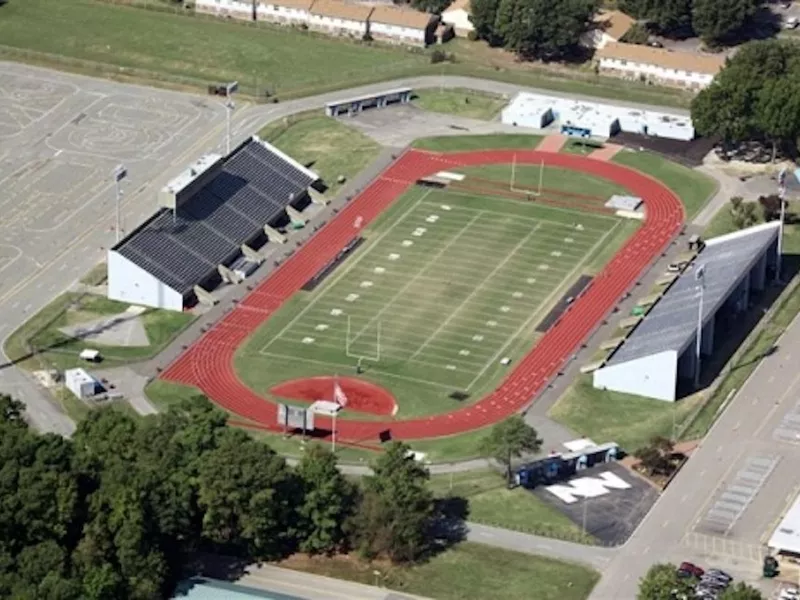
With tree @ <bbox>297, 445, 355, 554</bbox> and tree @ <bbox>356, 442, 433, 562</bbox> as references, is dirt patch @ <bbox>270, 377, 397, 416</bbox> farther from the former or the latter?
tree @ <bbox>297, 445, 355, 554</bbox>

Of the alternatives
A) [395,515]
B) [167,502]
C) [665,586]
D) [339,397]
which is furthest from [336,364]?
[665,586]

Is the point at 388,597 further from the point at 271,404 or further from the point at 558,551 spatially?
the point at 271,404

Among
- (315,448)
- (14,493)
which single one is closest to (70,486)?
(14,493)

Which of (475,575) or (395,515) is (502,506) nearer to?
(475,575)

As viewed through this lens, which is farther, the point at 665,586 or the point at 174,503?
the point at 174,503

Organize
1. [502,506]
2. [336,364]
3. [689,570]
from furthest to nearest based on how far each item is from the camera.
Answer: [336,364] < [502,506] < [689,570]

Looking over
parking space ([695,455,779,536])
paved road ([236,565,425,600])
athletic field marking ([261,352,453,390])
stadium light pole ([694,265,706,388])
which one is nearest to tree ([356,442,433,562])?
paved road ([236,565,425,600])
